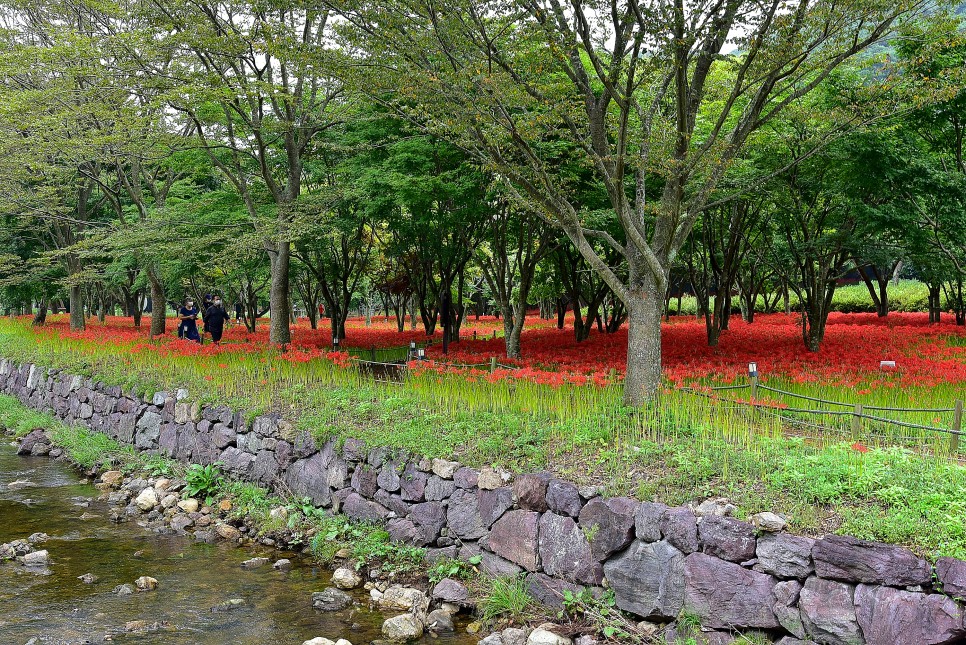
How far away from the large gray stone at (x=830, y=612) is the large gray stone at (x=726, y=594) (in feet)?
0.87

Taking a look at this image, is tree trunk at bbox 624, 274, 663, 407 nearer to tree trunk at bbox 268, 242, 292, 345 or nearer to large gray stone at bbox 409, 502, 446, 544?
large gray stone at bbox 409, 502, 446, 544

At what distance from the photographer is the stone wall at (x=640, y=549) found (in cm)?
480

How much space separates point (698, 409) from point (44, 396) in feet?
53.5

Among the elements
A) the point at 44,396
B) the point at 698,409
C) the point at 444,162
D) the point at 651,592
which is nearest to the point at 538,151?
the point at 444,162

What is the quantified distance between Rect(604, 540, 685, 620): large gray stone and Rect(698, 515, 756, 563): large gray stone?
0.95 feet

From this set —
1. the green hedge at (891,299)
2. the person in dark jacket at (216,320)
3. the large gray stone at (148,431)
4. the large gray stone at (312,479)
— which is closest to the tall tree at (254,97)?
the person in dark jacket at (216,320)

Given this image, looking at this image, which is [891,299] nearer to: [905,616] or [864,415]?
[864,415]

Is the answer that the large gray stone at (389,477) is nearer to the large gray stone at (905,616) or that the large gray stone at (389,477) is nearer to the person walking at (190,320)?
the large gray stone at (905,616)

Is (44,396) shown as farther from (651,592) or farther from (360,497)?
(651,592)

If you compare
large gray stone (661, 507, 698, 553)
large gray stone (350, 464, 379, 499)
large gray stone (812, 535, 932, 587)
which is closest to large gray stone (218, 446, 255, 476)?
large gray stone (350, 464, 379, 499)

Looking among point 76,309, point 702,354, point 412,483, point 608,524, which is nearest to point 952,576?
point 608,524

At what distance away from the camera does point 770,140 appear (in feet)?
47.1

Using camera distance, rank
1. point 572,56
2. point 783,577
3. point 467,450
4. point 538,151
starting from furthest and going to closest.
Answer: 1. point 538,151
2. point 572,56
3. point 467,450
4. point 783,577

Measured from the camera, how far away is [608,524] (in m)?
6.15
